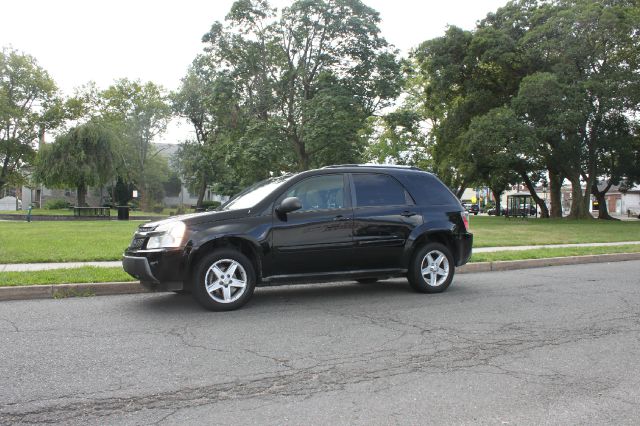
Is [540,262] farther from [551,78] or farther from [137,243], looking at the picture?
[551,78]

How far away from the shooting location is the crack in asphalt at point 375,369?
3447 millimetres

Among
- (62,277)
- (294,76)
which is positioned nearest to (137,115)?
(294,76)

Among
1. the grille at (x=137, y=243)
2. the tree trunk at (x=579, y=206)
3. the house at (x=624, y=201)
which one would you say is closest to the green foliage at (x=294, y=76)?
the tree trunk at (x=579, y=206)

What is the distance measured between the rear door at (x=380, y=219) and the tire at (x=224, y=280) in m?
1.57

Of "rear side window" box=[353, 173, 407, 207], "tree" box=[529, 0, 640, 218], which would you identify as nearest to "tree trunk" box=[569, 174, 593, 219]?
"tree" box=[529, 0, 640, 218]

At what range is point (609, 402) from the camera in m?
3.60

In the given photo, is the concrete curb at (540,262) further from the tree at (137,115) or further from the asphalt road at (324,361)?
the tree at (137,115)

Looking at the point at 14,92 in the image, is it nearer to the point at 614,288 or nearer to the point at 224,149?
the point at 224,149

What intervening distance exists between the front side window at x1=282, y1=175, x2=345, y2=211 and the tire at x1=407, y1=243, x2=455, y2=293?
1.45 meters

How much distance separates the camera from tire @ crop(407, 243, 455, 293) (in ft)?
25.2

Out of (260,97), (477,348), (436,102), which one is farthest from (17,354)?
(436,102)

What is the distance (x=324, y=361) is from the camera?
446 centimetres

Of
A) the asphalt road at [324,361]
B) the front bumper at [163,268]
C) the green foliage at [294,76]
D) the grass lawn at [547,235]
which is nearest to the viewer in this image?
the asphalt road at [324,361]

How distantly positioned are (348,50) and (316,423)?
30.9 metres
